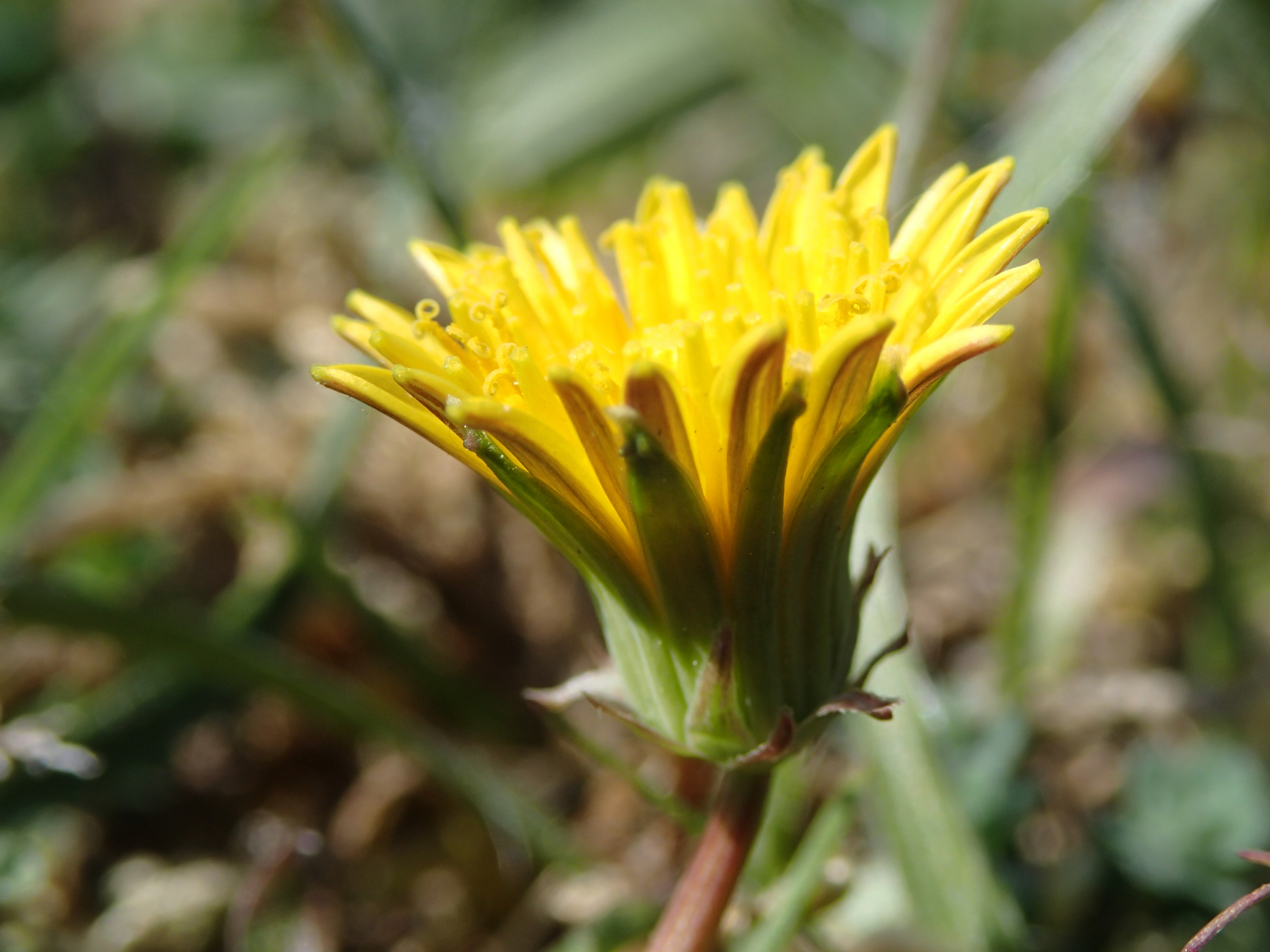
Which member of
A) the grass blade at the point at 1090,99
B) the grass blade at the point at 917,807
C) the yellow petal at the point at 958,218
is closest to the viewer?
the yellow petal at the point at 958,218

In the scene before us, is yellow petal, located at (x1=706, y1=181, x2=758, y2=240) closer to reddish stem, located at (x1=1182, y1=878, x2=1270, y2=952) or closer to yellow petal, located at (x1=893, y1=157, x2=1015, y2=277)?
yellow petal, located at (x1=893, y1=157, x2=1015, y2=277)

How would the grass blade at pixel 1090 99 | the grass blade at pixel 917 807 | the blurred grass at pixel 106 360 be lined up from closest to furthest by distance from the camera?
1. the grass blade at pixel 917 807
2. the grass blade at pixel 1090 99
3. the blurred grass at pixel 106 360

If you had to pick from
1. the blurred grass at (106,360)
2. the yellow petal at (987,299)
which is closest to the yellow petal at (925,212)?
the yellow petal at (987,299)

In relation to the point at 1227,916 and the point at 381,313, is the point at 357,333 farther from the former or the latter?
the point at 1227,916

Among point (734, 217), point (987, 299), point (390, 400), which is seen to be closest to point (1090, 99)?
point (734, 217)

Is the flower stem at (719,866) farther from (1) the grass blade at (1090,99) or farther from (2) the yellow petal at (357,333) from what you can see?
(1) the grass blade at (1090,99)

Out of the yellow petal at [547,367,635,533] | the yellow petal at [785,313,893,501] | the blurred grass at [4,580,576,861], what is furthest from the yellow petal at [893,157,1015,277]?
the blurred grass at [4,580,576,861]
